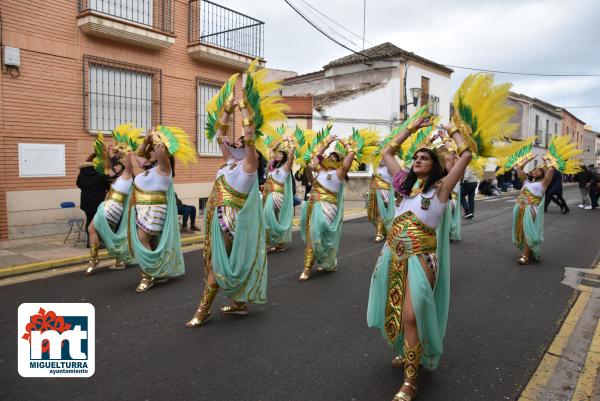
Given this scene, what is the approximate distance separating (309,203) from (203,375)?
3819 mm

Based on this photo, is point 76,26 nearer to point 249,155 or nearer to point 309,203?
point 309,203

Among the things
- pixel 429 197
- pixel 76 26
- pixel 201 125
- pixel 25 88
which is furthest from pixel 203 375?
pixel 201 125

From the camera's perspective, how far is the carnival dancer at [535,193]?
7.85 meters

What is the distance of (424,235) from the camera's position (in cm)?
342

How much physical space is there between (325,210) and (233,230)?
8.07 feet

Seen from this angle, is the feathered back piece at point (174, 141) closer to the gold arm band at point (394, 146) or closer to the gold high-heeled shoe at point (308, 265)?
the gold high-heeled shoe at point (308, 265)

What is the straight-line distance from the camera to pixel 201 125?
13750 mm

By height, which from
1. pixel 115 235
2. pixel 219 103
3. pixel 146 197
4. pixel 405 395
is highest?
pixel 219 103

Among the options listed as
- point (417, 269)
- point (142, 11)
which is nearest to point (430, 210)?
point (417, 269)

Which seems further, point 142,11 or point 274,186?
point 142,11

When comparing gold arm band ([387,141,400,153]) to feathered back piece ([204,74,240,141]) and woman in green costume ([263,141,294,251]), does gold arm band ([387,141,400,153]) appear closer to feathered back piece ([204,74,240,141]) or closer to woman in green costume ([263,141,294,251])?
feathered back piece ([204,74,240,141])

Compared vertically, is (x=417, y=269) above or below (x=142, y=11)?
below

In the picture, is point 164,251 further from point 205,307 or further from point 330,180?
point 330,180

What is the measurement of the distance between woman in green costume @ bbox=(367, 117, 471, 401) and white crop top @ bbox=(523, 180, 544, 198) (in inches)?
198
